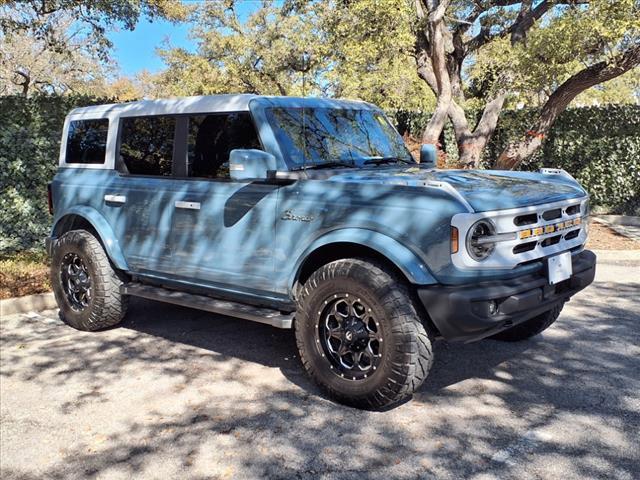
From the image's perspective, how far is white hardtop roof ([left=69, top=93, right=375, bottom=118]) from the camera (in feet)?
15.2

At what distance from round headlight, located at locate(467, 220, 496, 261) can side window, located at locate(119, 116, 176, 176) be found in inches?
104

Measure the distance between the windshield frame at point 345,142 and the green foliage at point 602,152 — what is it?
8.67 m

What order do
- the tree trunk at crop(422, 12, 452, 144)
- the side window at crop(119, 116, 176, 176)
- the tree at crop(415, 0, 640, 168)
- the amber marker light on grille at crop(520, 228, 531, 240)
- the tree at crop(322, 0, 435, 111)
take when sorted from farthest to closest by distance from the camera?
the tree trunk at crop(422, 12, 452, 144) < the tree at crop(322, 0, 435, 111) < the tree at crop(415, 0, 640, 168) < the side window at crop(119, 116, 176, 176) < the amber marker light on grille at crop(520, 228, 531, 240)

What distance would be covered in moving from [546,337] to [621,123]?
8638mm

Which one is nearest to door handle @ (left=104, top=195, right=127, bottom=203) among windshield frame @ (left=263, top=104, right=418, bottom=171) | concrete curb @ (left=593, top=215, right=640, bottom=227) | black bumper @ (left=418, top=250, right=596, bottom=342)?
windshield frame @ (left=263, top=104, right=418, bottom=171)

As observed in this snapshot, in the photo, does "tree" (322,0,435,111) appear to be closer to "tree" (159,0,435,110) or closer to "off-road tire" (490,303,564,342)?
"tree" (159,0,435,110)

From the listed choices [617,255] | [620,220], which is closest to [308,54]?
[620,220]

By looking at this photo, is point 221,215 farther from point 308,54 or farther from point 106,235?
point 308,54

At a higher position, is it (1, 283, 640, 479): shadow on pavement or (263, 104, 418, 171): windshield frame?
(263, 104, 418, 171): windshield frame

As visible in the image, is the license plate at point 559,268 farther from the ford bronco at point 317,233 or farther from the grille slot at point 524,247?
the grille slot at point 524,247

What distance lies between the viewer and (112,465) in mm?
3240

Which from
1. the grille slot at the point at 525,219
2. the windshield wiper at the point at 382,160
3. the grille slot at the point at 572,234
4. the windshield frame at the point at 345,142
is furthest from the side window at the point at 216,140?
the grille slot at the point at 572,234

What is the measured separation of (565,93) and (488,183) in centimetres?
809

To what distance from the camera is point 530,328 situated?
497cm
